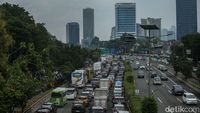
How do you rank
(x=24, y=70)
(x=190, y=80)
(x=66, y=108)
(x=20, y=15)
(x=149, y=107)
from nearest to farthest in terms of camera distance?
(x=149, y=107) < (x=24, y=70) < (x=66, y=108) < (x=20, y=15) < (x=190, y=80)

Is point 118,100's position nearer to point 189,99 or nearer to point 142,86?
point 189,99

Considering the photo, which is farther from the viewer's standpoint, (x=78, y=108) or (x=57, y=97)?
(x=57, y=97)

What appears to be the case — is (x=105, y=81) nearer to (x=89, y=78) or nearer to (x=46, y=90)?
(x=46, y=90)

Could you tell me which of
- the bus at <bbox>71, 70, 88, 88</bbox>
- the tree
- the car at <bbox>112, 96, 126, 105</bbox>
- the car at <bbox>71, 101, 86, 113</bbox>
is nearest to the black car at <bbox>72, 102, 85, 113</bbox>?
the car at <bbox>71, 101, 86, 113</bbox>

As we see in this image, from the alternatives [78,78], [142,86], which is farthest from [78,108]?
[142,86]

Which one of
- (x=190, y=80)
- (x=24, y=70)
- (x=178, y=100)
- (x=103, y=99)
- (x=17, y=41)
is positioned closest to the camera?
(x=24, y=70)

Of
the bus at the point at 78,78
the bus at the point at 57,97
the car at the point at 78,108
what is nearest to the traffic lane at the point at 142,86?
the bus at the point at 78,78

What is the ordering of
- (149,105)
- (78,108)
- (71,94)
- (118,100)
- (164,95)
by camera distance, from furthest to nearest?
1. (164,95)
2. (71,94)
3. (118,100)
4. (78,108)
5. (149,105)

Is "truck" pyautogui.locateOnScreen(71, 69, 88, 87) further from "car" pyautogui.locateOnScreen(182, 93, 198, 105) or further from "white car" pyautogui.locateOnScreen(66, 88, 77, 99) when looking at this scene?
"car" pyautogui.locateOnScreen(182, 93, 198, 105)

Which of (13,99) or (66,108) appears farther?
(66,108)

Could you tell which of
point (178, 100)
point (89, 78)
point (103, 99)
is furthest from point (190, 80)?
point (103, 99)

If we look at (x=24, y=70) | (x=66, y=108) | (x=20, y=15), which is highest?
(x=20, y=15)
